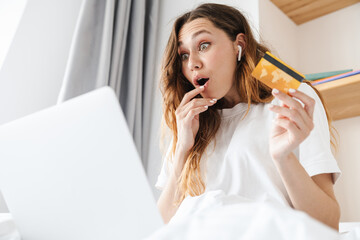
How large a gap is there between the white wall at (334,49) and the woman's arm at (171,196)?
75 centimetres

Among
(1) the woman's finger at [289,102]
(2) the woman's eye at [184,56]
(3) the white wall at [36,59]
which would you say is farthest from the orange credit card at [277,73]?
(3) the white wall at [36,59]

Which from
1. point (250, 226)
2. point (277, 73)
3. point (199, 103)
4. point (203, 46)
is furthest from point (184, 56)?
point (250, 226)

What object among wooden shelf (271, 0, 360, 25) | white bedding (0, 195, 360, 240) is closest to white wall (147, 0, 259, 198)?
wooden shelf (271, 0, 360, 25)

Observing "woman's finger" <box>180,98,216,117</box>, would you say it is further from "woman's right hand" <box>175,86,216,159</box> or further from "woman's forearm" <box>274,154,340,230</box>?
"woman's forearm" <box>274,154,340,230</box>

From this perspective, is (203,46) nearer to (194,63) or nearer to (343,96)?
(194,63)

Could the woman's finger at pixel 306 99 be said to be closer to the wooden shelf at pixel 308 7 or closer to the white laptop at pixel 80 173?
the white laptop at pixel 80 173

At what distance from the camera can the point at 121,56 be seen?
1.70 metres

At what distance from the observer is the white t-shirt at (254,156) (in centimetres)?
93

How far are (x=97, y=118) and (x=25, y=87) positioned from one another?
1.05 metres

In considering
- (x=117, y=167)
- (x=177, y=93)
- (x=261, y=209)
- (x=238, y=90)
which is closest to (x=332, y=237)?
(x=261, y=209)

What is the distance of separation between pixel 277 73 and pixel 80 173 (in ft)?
1.49

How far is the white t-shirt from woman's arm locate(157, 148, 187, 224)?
8 cm

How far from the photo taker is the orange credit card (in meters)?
0.71

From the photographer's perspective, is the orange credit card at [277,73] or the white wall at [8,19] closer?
the orange credit card at [277,73]
